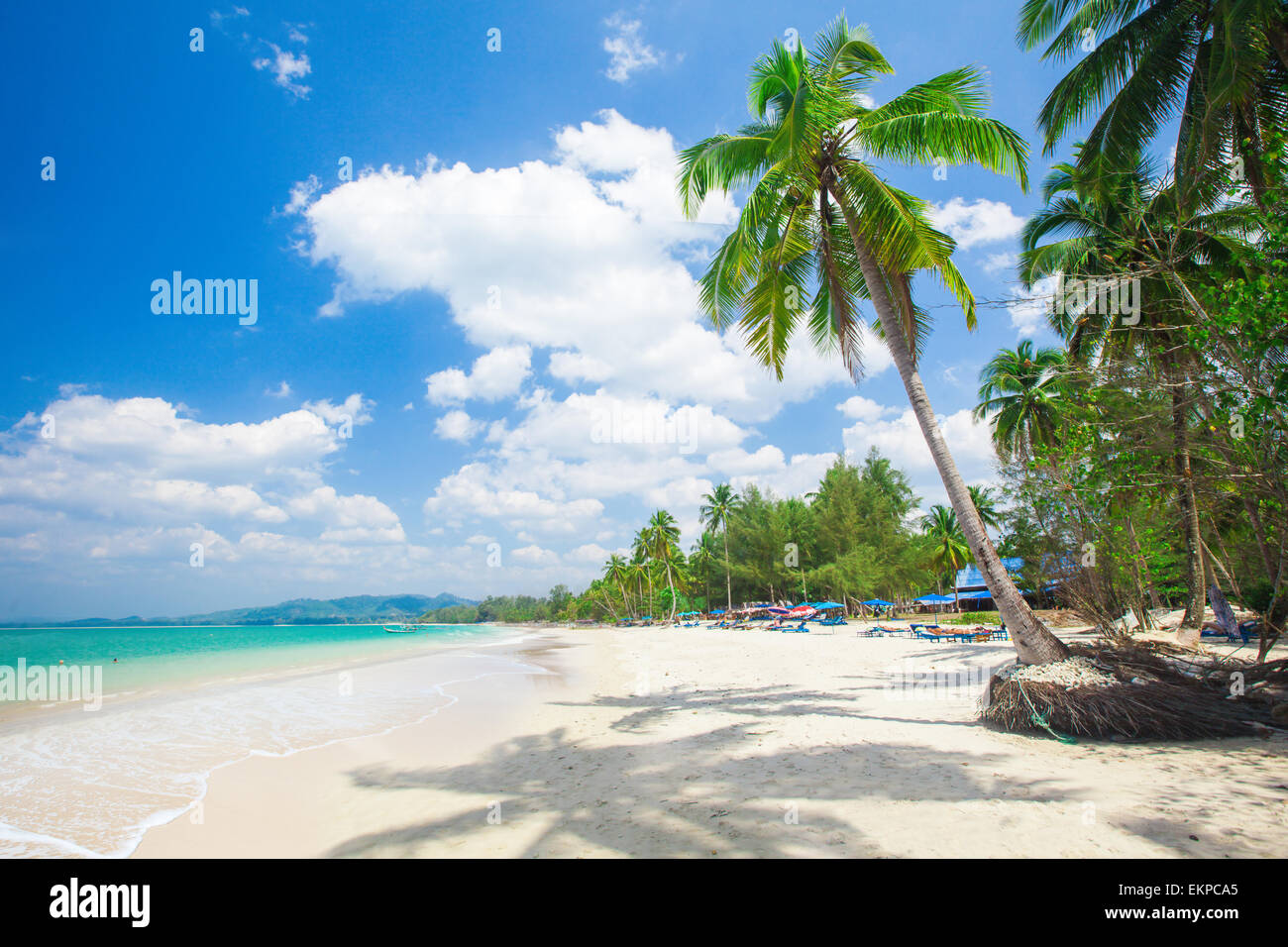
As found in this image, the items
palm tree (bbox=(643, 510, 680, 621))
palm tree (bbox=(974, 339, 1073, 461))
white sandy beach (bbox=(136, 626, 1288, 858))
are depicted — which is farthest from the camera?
palm tree (bbox=(643, 510, 680, 621))

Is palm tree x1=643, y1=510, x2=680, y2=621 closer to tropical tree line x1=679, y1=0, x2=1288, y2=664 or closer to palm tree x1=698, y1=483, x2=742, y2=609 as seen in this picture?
palm tree x1=698, y1=483, x2=742, y2=609

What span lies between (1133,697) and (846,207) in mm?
7253

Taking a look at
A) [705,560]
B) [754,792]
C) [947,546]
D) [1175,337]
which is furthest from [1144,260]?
[705,560]

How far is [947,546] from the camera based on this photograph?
126ft

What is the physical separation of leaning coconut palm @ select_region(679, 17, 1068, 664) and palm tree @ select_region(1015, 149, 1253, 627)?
199 cm

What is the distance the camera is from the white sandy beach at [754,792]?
3.98 meters

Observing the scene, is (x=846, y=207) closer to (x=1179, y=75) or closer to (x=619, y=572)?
(x=1179, y=75)

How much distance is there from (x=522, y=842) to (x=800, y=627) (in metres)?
31.0

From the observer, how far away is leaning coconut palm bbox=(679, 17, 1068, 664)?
24.7ft

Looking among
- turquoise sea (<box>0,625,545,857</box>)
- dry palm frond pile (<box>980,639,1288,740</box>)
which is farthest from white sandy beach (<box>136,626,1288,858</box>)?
turquoise sea (<box>0,625,545,857</box>)

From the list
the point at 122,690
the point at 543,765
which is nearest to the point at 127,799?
the point at 543,765

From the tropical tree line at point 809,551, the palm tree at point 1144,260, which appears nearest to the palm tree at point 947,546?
the tropical tree line at point 809,551

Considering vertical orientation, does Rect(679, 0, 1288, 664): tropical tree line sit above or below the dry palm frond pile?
above
